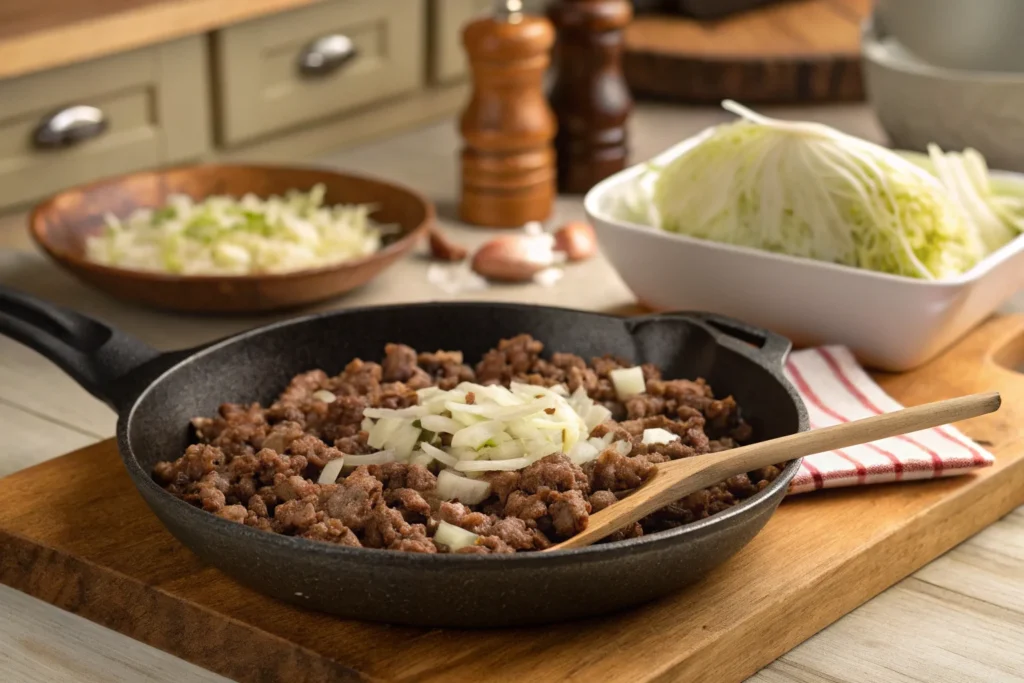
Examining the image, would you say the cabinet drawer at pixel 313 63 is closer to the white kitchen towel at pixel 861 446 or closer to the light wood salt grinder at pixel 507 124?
the light wood salt grinder at pixel 507 124

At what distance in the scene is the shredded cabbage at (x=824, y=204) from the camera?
1598mm

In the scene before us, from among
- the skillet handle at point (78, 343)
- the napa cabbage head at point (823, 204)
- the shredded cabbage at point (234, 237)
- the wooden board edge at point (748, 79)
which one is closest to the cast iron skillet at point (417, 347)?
the skillet handle at point (78, 343)

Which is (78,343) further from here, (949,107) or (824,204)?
(949,107)

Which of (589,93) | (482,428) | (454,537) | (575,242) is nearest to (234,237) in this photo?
(575,242)

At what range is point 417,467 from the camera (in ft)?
3.73

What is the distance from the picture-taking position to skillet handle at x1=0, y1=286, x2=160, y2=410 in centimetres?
131

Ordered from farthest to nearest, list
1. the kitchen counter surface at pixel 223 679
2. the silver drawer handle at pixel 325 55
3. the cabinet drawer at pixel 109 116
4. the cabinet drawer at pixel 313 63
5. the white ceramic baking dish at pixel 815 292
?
the silver drawer handle at pixel 325 55 < the cabinet drawer at pixel 313 63 < the cabinet drawer at pixel 109 116 < the white ceramic baking dish at pixel 815 292 < the kitchen counter surface at pixel 223 679

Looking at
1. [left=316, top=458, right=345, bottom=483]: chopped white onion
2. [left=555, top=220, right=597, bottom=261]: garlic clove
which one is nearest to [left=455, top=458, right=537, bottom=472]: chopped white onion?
[left=316, top=458, right=345, bottom=483]: chopped white onion

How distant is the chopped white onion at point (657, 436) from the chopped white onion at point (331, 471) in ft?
→ 0.84

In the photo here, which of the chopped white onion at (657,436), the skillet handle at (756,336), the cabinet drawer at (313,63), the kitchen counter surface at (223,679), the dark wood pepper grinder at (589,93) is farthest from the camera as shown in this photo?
the cabinet drawer at (313,63)

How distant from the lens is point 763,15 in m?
2.97

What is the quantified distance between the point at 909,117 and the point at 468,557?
1543 millimetres

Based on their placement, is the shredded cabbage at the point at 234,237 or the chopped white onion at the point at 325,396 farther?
the shredded cabbage at the point at 234,237

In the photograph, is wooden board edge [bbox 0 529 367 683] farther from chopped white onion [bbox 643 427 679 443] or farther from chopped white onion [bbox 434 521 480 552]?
chopped white onion [bbox 643 427 679 443]
